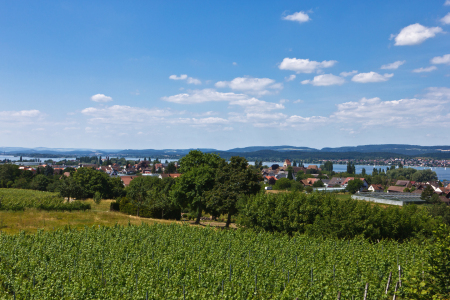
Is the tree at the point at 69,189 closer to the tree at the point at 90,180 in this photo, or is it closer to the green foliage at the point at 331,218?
the tree at the point at 90,180

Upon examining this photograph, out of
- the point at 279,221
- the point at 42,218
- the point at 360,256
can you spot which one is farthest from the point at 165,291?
the point at 42,218

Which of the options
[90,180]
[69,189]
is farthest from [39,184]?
[69,189]

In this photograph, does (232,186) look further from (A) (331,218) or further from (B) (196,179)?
(A) (331,218)

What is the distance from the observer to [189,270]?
14.8 m

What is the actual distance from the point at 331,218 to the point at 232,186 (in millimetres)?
13433

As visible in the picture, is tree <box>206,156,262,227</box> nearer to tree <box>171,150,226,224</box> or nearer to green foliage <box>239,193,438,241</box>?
tree <box>171,150,226,224</box>

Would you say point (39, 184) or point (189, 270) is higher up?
point (189, 270)

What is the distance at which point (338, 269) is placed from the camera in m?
14.4

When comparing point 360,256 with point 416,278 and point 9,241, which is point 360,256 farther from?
point 9,241

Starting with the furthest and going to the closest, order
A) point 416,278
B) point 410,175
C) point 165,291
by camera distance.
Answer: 1. point 410,175
2. point 165,291
3. point 416,278

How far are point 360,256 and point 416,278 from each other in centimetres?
1010

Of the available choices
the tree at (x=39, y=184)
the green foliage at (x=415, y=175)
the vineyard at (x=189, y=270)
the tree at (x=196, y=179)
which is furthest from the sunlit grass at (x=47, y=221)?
the green foliage at (x=415, y=175)

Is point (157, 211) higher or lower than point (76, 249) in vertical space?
lower

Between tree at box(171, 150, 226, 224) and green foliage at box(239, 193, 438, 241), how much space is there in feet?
30.4
